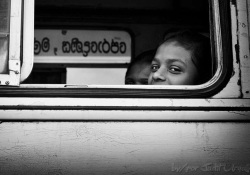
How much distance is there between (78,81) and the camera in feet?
11.2

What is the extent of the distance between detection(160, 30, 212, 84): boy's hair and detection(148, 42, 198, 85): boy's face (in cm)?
3

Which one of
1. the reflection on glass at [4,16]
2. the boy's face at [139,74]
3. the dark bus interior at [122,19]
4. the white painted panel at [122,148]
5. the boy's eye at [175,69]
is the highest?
the dark bus interior at [122,19]

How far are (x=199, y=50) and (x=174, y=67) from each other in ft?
0.70

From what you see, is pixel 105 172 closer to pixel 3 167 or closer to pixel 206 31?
pixel 3 167

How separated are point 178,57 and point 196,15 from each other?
1432 millimetres

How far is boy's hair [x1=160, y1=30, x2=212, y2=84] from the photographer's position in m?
2.07

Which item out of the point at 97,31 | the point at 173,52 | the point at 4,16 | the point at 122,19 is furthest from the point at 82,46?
the point at 4,16

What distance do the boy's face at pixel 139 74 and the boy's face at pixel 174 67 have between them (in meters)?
0.72

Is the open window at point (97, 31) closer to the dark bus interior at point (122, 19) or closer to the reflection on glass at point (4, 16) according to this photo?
the dark bus interior at point (122, 19)

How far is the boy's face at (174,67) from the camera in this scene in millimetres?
2076

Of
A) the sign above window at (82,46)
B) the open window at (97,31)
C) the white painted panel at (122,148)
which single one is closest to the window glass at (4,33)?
the white painted panel at (122,148)

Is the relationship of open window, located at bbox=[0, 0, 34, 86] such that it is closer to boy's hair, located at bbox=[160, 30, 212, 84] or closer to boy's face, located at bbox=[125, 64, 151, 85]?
boy's hair, located at bbox=[160, 30, 212, 84]

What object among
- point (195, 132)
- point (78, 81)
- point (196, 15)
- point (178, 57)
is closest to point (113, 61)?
point (78, 81)

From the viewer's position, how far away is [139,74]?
9.81 ft
